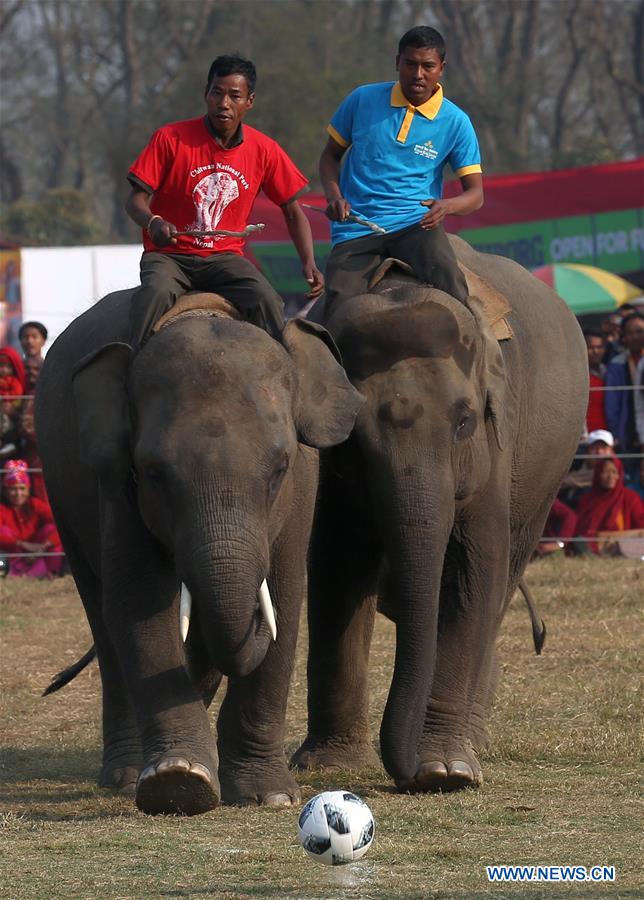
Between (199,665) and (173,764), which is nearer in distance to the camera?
(173,764)

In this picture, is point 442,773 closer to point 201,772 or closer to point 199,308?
point 201,772

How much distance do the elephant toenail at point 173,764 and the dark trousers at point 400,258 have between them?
7.35ft

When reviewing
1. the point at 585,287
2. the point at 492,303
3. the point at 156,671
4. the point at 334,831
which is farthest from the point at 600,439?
the point at 334,831

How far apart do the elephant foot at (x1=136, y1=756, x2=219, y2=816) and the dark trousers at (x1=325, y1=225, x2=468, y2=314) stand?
2.25m

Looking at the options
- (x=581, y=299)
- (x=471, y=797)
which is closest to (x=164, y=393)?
(x=471, y=797)

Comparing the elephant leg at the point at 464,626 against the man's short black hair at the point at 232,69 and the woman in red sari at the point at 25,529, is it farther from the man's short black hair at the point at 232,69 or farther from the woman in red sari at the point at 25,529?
the woman in red sari at the point at 25,529

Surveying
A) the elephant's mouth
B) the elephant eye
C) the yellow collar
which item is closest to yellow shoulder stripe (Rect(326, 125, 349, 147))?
the yellow collar

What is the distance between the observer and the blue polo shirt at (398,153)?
7555mm

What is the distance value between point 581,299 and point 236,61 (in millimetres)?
12707

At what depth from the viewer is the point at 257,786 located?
22.2 ft

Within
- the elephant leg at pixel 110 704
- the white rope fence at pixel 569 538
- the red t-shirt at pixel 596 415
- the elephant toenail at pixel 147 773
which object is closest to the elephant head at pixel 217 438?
the elephant toenail at pixel 147 773

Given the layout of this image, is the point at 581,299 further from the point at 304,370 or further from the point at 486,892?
the point at 486,892

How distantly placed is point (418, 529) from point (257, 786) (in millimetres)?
1140

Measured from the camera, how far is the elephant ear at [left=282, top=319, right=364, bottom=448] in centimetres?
652
